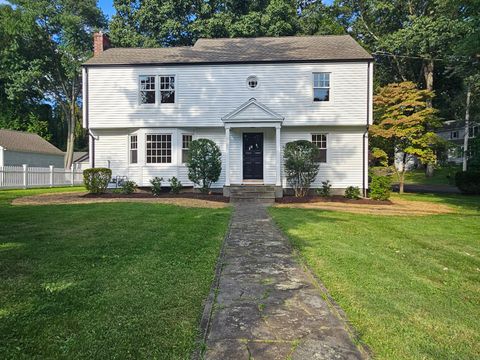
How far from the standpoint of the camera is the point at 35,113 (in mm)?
41969

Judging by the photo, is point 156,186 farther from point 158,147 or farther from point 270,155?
point 270,155

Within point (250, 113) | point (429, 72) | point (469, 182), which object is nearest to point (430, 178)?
point (429, 72)

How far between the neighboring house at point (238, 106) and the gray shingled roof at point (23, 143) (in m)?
18.8

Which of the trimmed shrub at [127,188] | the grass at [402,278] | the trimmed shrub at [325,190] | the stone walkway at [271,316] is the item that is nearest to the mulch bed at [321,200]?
the trimmed shrub at [325,190]

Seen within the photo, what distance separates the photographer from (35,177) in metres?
21.3

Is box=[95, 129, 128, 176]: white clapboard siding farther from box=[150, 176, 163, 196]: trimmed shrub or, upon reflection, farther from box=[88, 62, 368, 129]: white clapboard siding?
box=[150, 176, 163, 196]: trimmed shrub

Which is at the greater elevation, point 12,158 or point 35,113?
point 35,113

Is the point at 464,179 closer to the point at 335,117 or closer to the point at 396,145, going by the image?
the point at 396,145

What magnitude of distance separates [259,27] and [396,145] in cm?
1683

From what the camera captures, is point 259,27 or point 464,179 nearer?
point 464,179

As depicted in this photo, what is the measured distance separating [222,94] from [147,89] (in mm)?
3735

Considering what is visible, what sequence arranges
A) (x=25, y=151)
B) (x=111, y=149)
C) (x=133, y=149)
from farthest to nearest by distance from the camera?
(x=25, y=151)
(x=111, y=149)
(x=133, y=149)

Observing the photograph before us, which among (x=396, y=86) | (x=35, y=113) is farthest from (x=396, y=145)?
(x=35, y=113)

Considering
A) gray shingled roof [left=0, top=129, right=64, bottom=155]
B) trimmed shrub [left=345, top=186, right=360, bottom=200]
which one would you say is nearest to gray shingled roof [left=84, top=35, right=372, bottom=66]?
trimmed shrub [left=345, top=186, right=360, bottom=200]
